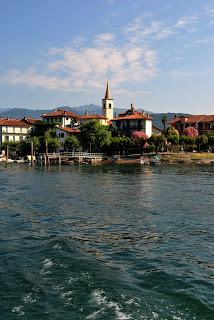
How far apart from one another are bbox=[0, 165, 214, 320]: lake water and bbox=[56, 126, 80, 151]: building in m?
96.1

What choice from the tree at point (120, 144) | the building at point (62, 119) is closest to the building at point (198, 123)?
the tree at point (120, 144)

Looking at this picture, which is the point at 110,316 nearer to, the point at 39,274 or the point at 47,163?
the point at 39,274

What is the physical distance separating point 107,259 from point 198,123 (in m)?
132

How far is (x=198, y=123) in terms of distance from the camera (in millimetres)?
149500

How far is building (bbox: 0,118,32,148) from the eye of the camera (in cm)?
15388

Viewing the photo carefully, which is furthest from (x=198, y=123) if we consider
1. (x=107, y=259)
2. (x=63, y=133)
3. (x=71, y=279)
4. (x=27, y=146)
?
(x=71, y=279)

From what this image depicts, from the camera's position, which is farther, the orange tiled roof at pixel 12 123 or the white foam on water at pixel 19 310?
the orange tiled roof at pixel 12 123

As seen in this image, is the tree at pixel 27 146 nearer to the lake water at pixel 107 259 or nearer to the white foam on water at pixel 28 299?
the lake water at pixel 107 259

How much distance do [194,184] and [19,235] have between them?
121 feet

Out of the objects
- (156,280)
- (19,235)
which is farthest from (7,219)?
(156,280)

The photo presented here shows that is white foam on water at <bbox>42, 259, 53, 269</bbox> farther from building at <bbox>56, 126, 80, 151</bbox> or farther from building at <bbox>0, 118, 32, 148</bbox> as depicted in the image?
building at <bbox>0, 118, 32, 148</bbox>

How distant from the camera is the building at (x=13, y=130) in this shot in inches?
6058

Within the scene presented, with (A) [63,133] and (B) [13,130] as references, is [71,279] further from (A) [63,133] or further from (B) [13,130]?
(B) [13,130]

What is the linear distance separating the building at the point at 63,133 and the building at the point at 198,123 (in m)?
37.8
